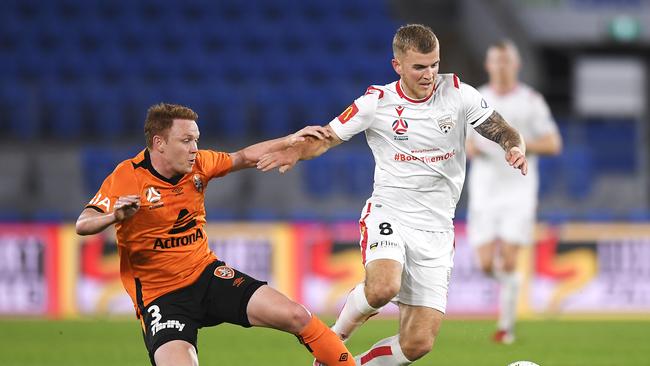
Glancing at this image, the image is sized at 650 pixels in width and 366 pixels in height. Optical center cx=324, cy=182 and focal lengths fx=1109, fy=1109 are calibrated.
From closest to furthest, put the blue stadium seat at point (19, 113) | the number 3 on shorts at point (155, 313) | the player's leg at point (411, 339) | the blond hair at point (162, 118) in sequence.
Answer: the number 3 on shorts at point (155, 313), the blond hair at point (162, 118), the player's leg at point (411, 339), the blue stadium seat at point (19, 113)

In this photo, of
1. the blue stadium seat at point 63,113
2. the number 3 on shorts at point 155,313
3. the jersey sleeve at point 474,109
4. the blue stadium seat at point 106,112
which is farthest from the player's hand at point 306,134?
the blue stadium seat at point 63,113

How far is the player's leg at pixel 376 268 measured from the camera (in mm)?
6191

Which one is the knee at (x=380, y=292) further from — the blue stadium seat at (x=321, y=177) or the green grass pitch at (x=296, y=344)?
the blue stadium seat at (x=321, y=177)

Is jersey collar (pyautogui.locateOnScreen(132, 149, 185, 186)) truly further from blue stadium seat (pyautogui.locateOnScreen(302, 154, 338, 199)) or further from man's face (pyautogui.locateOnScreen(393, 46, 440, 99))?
blue stadium seat (pyautogui.locateOnScreen(302, 154, 338, 199))

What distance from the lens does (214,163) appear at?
6379 millimetres

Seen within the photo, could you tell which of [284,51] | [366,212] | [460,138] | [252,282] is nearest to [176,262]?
[252,282]

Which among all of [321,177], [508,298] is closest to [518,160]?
[508,298]

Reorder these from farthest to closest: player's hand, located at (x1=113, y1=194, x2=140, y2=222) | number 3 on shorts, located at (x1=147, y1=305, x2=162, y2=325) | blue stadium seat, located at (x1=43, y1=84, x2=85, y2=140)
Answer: blue stadium seat, located at (x1=43, y1=84, x2=85, y2=140)
number 3 on shorts, located at (x1=147, y1=305, x2=162, y2=325)
player's hand, located at (x1=113, y1=194, x2=140, y2=222)

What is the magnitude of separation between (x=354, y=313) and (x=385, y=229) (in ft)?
1.78

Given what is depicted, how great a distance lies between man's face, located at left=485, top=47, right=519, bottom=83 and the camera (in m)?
9.87

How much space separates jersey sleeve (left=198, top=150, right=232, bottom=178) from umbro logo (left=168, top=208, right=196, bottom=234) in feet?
0.86

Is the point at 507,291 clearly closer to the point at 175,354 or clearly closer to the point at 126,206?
the point at 175,354

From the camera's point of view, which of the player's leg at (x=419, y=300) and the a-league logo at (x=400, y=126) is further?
the a-league logo at (x=400, y=126)

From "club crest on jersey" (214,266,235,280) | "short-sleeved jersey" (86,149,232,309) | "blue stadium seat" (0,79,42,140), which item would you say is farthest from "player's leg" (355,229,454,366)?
"blue stadium seat" (0,79,42,140)
